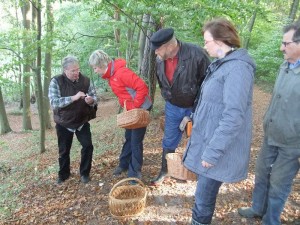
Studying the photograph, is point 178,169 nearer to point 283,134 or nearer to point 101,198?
point 283,134

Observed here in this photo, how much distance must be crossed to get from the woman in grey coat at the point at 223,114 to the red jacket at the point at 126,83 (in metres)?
1.57

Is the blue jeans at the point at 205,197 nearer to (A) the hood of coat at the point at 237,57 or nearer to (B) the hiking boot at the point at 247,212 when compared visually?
(B) the hiking boot at the point at 247,212

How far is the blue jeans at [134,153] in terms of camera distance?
427 centimetres

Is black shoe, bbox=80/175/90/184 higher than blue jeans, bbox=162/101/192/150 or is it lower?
lower

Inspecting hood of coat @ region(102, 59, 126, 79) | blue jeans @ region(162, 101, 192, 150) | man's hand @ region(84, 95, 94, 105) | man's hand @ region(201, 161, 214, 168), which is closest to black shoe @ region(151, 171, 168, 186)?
blue jeans @ region(162, 101, 192, 150)

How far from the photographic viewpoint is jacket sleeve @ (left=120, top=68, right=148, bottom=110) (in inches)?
155

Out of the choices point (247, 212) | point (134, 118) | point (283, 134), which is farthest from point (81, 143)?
point (283, 134)

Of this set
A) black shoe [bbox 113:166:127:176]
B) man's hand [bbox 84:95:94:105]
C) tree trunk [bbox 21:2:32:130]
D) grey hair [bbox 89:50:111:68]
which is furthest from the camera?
tree trunk [bbox 21:2:32:130]

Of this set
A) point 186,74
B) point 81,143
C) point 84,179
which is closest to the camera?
point 186,74

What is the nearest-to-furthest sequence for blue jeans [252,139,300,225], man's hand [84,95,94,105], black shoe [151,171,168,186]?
blue jeans [252,139,300,225], man's hand [84,95,94,105], black shoe [151,171,168,186]

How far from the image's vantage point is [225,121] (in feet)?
7.57

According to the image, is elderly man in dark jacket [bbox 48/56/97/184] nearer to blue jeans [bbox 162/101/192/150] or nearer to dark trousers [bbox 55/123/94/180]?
dark trousers [bbox 55/123/94/180]

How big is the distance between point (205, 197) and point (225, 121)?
855 mm

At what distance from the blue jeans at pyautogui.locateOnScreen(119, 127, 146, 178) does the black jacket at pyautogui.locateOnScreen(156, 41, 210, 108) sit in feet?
2.62
